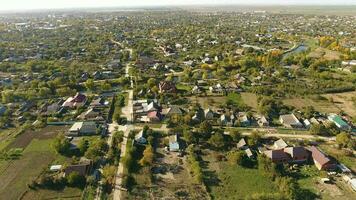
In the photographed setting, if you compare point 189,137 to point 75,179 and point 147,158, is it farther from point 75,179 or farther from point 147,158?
point 75,179

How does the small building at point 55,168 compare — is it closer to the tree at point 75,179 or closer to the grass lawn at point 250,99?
the tree at point 75,179

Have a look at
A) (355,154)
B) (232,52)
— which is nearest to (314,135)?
(355,154)

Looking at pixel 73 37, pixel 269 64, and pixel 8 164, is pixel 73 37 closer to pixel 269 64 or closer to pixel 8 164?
pixel 269 64

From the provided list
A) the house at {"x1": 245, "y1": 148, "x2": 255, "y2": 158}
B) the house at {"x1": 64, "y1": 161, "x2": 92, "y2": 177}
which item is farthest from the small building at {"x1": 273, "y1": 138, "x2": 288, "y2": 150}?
the house at {"x1": 64, "y1": 161, "x2": 92, "y2": 177}

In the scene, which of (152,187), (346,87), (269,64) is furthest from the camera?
(269,64)

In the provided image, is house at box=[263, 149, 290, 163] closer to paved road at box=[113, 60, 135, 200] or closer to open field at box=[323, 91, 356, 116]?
paved road at box=[113, 60, 135, 200]

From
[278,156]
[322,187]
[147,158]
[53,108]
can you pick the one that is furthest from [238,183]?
[53,108]
